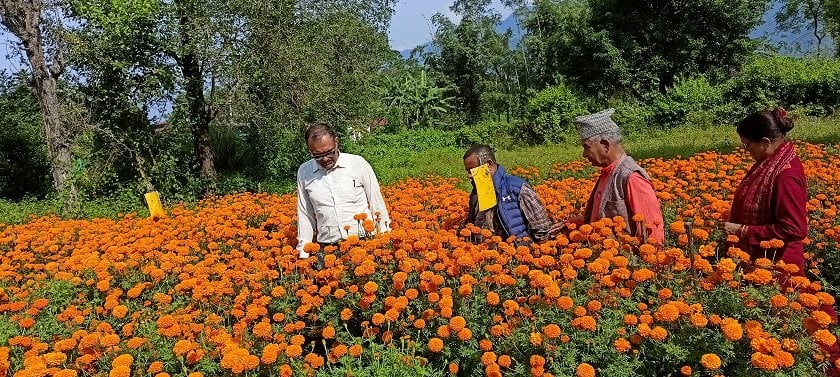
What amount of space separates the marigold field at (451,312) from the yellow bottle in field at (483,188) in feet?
0.60

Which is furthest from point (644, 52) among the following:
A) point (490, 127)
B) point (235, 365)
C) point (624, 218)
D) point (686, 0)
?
point (235, 365)

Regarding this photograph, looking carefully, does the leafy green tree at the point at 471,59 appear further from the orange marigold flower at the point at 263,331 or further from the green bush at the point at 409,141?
the orange marigold flower at the point at 263,331

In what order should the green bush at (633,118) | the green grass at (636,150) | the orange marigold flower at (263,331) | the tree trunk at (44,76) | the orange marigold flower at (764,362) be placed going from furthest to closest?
the green bush at (633,118) < the green grass at (636,150) < the tree trunk at (44,76) < the orange marigold flower at (263,331) < the orange marigold flower at (764,362)

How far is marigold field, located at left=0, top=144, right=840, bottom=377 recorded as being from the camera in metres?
2.00

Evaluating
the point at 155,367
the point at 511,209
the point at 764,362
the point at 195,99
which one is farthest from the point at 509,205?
the point at 195,99

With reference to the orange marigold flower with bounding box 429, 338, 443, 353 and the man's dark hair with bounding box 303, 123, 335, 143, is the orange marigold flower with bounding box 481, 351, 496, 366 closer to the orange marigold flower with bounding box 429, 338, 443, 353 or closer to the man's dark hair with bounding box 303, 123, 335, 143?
the orange marigold flower with bounding box 429, 338, 443, 353

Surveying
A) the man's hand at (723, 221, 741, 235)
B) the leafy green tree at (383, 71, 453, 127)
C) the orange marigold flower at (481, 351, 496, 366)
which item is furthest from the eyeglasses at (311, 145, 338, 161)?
the leafy green tree at (383, 71, 453, 127)

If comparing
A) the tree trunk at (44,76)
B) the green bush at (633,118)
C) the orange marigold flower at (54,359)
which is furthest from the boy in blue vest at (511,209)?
the green bush at (633,118)

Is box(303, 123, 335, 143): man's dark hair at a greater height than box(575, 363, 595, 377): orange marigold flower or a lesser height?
greater

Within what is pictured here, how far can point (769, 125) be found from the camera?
2574 mm

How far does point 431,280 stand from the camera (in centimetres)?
249

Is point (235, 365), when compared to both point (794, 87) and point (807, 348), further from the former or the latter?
point (794, 87)

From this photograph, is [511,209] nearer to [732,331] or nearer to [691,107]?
[732,331]

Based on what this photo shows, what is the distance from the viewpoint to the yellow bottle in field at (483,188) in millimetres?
2945
